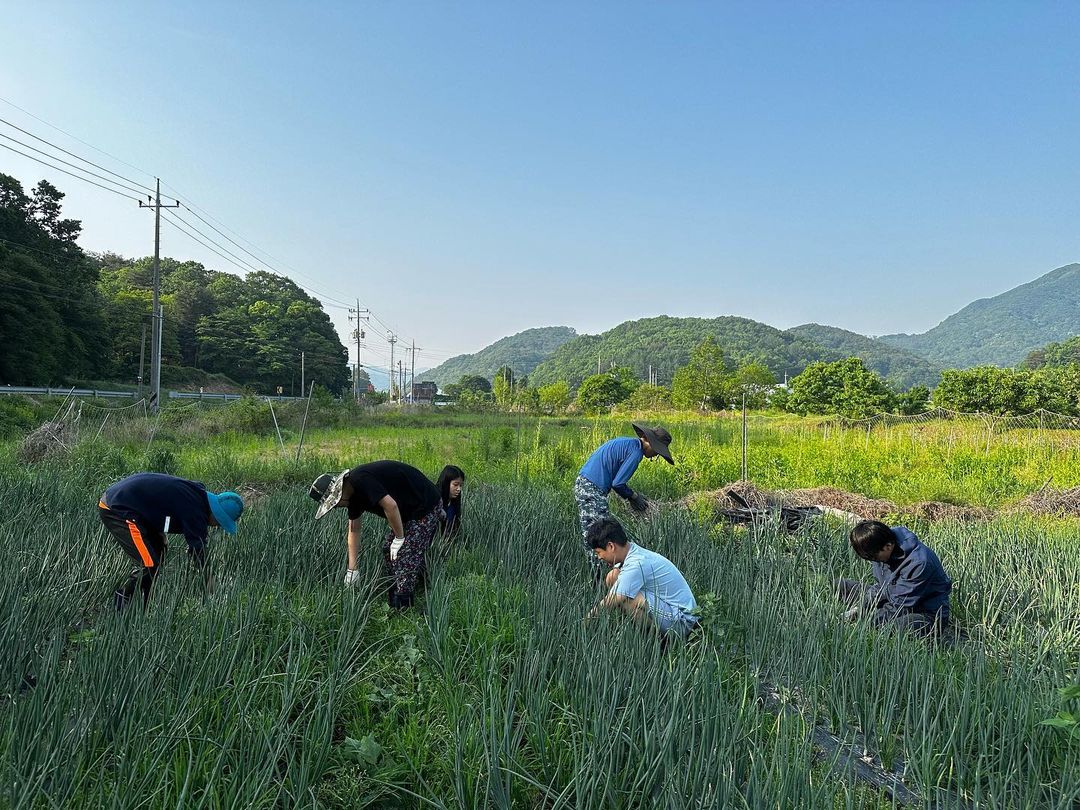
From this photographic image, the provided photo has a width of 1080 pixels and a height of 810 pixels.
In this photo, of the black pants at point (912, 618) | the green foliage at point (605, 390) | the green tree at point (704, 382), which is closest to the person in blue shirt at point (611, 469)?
the black pants at point (912, 618)

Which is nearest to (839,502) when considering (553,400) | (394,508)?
(394,508)

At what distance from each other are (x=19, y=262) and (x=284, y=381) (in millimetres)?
25935

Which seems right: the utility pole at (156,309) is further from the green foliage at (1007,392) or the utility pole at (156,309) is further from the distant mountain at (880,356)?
the distant mountain at (880,356)

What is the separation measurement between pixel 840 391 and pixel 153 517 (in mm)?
39406

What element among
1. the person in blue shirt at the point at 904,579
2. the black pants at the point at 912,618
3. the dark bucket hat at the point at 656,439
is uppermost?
the dark bucket hat at the point at 656,439

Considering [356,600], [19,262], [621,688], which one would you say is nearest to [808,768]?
[621,688]

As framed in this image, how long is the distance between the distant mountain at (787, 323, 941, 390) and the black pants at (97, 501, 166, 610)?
108 meters

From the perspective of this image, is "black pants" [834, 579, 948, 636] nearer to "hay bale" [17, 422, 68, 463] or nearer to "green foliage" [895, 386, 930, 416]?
"hay bale" [17, 422, 68, 463]

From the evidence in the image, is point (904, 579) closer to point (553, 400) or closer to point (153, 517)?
point (153, 517)

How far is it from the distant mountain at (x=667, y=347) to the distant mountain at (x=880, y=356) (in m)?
7.04

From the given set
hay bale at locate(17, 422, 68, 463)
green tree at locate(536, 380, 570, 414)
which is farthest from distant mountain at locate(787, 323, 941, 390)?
hay bale at locate(17, 422, 68, 463)

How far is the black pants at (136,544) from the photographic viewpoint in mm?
3439

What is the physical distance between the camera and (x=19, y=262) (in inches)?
859

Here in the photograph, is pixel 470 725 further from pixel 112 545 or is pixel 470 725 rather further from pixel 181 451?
pixel 181 451
